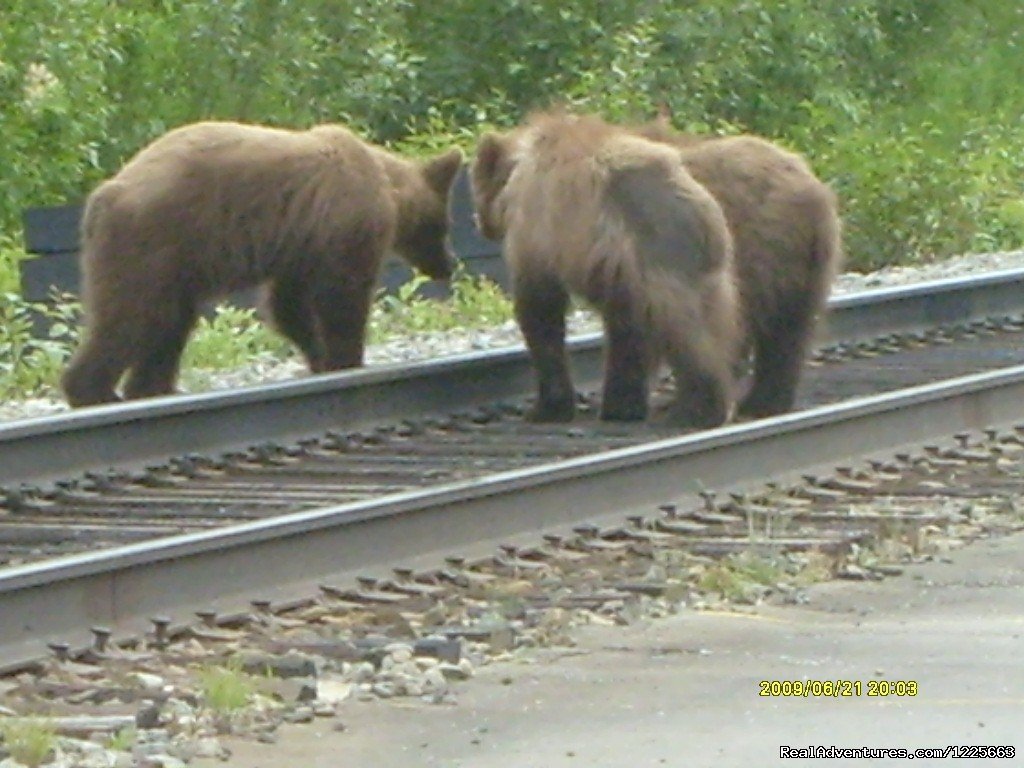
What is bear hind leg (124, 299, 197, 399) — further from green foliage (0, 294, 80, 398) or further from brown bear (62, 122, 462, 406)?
green foliage (0, 294, 80, 398)

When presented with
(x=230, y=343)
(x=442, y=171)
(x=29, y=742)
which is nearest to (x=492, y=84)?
(x=230, y=343)

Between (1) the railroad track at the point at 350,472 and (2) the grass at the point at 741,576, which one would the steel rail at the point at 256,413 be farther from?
(2) the grass at the point at 741,576

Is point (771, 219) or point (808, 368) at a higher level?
point (771, 219)

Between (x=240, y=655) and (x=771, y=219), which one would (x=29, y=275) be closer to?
(x=771, y=219)

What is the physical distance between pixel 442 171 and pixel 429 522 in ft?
14.5

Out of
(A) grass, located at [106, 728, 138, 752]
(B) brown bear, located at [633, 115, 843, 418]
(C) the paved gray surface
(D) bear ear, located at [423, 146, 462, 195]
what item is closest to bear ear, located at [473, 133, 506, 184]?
(B) brown bear, located at [633, 115, 843, 418]

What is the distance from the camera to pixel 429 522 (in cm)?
775

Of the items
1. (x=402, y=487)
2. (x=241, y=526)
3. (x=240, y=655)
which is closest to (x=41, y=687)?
(x=240, y=655)

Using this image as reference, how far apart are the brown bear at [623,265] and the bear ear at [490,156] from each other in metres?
0.47

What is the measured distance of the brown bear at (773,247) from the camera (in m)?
10.5

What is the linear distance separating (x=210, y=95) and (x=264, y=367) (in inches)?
335

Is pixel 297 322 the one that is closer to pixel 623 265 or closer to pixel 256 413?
pixel 256 413

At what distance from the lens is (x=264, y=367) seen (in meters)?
12.6

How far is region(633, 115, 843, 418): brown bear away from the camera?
10484mm
